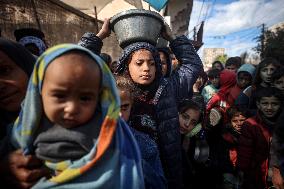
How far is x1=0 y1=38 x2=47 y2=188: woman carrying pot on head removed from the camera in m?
1.29

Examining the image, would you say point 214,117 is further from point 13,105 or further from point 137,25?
point 13,105

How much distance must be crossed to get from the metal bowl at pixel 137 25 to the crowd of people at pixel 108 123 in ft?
0.20

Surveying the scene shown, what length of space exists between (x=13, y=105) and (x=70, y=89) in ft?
1.53

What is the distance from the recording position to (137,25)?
2.34 metres

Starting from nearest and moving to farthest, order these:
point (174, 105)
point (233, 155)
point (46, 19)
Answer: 1. point (174, 105)
2. point (233, 155)
3. point (46, 19)

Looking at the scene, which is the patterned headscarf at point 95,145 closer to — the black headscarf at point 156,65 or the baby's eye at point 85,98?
the baby's eye at point 85,98

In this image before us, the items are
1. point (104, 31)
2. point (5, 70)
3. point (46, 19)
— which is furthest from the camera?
point (46, 19)

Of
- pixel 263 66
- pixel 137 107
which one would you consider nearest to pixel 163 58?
pixel 137 107

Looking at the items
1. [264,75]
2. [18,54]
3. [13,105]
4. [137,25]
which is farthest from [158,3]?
[13,105]

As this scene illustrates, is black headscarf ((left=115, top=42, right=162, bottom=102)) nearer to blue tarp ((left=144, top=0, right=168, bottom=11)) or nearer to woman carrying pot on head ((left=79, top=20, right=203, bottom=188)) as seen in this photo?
woman carrying pot on head ((left=79, top=20, right=203, bottom=188))

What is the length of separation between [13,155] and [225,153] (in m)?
3.17

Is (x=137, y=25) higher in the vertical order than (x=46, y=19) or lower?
lower

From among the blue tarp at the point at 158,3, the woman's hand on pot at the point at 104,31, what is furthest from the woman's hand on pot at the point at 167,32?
the blue tarp at the point at 158,3

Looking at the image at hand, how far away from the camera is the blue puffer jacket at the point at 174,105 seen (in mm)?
2314
